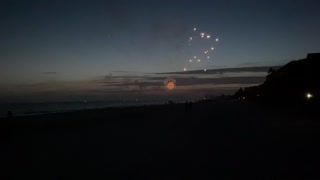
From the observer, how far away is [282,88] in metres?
49.7

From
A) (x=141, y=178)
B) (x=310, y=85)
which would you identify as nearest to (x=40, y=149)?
(x=141, y=178)

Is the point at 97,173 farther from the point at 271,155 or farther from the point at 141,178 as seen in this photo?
the point at 271,155

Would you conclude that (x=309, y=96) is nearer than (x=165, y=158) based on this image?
No

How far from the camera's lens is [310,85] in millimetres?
41688

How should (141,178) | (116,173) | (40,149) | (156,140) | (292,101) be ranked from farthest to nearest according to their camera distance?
(292,101) < (156,140) < (40,149) < (116,173) < (141,178)

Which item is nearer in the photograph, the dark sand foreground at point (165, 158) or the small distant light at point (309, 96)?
the dark sand foreground at point (165, 158)

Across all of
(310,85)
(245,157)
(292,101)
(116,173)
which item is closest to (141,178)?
(116,173)

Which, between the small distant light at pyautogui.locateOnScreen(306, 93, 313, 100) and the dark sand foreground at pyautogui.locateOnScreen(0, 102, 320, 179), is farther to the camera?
the small distant light at pyautogui.locateOnScreen(306, 93, 313, 100)

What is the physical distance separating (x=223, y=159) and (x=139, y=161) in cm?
308

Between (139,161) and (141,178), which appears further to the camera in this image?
(139,161)

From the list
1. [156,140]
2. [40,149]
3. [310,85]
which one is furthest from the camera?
[310,85]

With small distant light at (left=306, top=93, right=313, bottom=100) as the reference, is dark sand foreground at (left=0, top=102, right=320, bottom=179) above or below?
below

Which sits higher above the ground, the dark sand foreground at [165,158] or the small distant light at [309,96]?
the small distant light at [309,96]

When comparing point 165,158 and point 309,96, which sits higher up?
point 309,96
